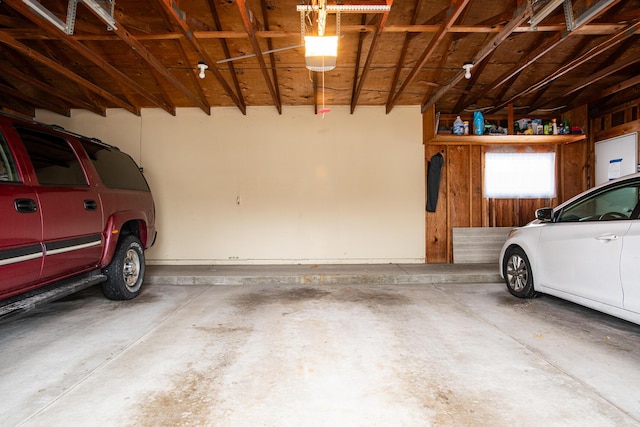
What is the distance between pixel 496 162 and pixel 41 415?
25.1ft

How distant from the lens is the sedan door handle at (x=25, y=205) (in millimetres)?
2604

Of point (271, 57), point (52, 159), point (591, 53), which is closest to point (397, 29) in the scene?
point (271, 57)

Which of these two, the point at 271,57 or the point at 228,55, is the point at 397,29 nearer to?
the point at 271,57

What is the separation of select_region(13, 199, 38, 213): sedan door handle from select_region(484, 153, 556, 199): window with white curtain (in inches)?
283

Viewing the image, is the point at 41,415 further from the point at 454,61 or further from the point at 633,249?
the point at 454,61

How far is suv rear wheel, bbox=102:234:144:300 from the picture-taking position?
13.3 feet

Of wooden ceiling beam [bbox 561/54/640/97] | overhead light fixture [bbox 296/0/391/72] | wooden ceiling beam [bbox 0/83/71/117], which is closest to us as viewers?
overhead light fixture [bbox 296/0/391/72]

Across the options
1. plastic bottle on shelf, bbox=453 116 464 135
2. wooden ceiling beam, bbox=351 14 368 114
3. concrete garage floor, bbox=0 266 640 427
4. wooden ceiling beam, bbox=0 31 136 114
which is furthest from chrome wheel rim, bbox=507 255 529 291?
wooden ceiling beam, bbox=0 31 136 114

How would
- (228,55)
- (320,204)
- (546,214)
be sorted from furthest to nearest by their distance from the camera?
(320,204) → (228,55) → (546,214)

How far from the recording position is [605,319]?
3.69 meters

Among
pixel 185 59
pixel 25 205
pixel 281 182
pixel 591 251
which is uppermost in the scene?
pixel 185 59

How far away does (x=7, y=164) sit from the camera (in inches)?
106

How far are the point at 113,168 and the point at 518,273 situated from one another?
5521mm

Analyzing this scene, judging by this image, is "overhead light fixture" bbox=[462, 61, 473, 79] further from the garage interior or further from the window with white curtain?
the window with white curtain
